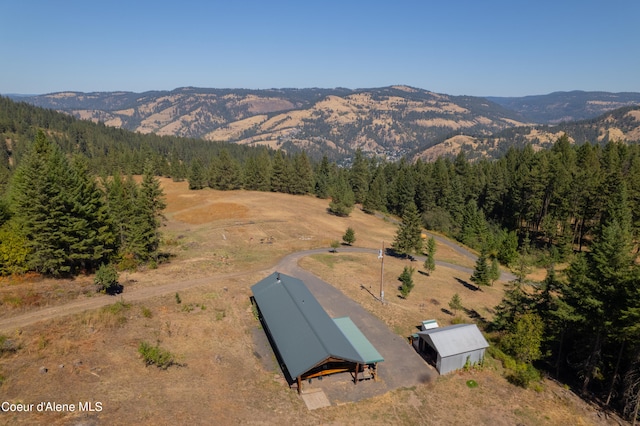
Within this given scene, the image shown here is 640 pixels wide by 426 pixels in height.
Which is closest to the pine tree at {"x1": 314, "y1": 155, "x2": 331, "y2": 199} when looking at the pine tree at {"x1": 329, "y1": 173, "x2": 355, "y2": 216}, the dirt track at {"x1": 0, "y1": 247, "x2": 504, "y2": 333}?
the pine tree at {"x1": 329, "y1": 173, "x2": 355, "y2": 216}

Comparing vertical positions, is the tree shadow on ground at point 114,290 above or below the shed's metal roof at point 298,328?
below

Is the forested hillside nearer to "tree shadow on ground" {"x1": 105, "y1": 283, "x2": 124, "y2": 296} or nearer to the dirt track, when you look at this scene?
"tree shadow on ground" {"x1": 105, "y1": 283, "x2": 124, "y2": 296}

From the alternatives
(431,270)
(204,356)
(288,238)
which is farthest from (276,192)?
(204,356)

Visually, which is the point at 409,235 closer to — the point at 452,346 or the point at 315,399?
the point at 452,346

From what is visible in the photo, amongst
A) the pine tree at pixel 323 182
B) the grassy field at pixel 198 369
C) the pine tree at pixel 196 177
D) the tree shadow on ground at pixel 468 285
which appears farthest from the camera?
the pine tree at pixel 323 182

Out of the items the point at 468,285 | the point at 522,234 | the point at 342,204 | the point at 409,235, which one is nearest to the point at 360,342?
the point at 468,285

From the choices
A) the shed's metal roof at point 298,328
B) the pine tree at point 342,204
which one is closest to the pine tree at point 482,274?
the shed's metal roof at point 298,328

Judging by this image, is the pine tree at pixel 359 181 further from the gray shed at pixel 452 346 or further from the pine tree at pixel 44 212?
the pine tree at pixel 44 212
